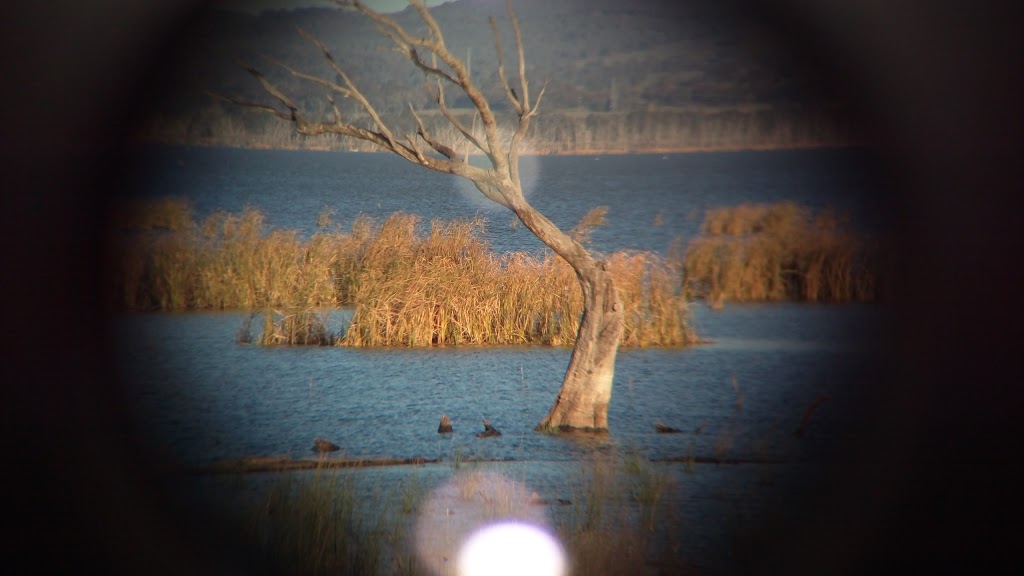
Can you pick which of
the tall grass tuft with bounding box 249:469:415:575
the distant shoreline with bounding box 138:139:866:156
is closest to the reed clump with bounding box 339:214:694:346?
the tall grass tuft with bounding box 249:469:415:575

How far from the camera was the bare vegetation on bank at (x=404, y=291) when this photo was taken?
14.9 m

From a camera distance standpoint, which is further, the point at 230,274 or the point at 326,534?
the point at 230,274

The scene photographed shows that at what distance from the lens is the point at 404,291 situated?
1489cm

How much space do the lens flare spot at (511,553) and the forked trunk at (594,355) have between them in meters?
1.68

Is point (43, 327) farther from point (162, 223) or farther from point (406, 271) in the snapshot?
point (162, 223)

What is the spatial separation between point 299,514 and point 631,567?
2.08 m

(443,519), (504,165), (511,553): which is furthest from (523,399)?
(443,519)

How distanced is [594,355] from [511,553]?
1848mm

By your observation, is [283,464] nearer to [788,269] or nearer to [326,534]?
[326,534]

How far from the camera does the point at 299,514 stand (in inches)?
270

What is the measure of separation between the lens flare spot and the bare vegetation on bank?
7.08m

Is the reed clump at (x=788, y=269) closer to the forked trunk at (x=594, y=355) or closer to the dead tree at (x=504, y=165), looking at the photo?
the forked trunk at (x=594, y=355)

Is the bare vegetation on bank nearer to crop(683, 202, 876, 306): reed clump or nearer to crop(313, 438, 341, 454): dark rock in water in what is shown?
crop(683, 202, 876, 306): reed clump

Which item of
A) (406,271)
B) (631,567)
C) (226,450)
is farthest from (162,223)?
(631,567)
